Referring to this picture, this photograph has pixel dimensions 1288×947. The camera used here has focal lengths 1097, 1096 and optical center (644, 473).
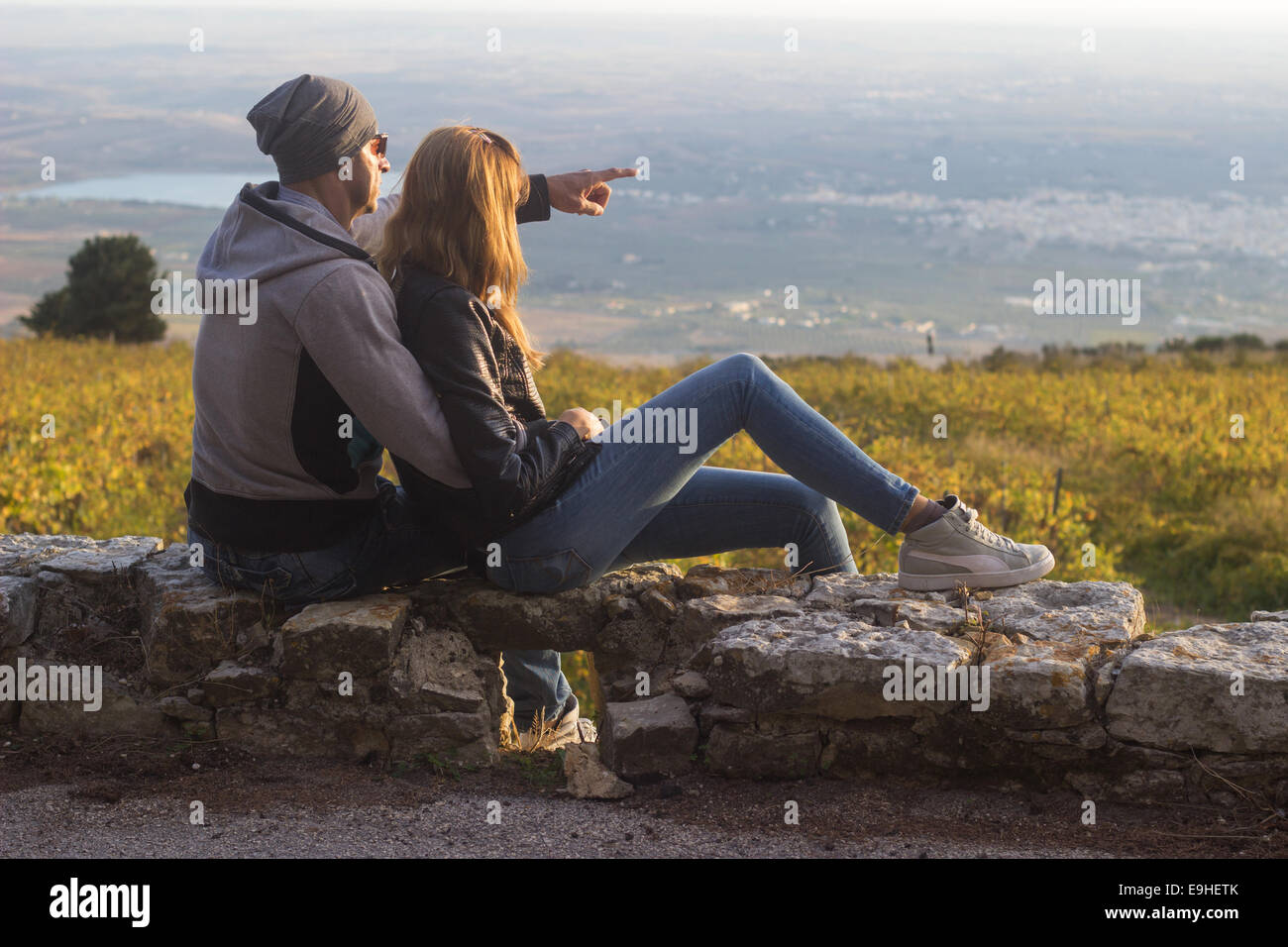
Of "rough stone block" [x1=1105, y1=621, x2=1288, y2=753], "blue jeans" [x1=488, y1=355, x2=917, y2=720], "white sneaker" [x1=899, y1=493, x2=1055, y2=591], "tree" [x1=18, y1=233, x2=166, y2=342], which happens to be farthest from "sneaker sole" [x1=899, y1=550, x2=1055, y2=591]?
"tree" [x1=18, y1=233, x2=166, y2=342]

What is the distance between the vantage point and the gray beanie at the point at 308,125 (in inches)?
113

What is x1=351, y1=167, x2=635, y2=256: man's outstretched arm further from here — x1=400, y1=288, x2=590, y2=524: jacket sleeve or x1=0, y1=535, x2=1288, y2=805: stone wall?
x1=0, y1=535, x2=1288, y2=805: stone wall

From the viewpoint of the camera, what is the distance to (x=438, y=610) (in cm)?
345

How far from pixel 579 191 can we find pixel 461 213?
33.0 inches

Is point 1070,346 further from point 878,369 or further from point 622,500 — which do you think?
point 622,500

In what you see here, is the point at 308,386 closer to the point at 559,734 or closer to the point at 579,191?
the point at 579,191

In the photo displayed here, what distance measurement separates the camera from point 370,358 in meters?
2.79

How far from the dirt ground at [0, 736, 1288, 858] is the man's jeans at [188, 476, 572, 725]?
0.51 metres

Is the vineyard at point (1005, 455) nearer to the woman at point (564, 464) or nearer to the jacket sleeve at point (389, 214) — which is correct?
the woman at point (564, 464)

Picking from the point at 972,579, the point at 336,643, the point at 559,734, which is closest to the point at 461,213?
the point at 336,643

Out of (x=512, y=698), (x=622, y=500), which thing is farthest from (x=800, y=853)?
(x=512, y=698)

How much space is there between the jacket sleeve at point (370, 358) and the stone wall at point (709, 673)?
657mm

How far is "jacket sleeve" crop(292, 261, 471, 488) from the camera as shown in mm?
2787

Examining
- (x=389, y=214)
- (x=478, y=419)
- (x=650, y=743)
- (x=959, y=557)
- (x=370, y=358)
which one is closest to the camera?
(x=370, y=358)
